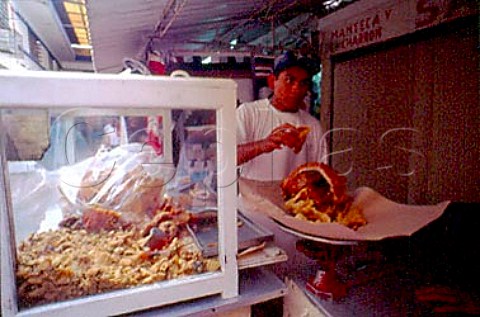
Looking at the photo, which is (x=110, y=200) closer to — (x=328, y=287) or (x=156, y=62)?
(x=328, y=287)

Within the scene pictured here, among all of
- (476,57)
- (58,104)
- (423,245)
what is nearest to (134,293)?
(58,104)

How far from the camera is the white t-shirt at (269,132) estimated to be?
1.45 metres

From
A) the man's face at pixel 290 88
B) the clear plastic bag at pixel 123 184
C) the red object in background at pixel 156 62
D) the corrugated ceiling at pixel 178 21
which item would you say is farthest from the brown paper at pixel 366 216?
the red object in background at pixel 156 62

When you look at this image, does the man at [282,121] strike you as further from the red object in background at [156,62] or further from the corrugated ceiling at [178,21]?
the red object in background at [156,62]

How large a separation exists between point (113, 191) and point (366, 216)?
694 mm

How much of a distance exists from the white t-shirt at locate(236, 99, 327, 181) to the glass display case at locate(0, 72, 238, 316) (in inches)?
23.1

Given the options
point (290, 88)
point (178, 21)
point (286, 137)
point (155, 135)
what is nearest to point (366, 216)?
point (286, 137)

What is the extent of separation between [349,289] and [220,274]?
0.36 m

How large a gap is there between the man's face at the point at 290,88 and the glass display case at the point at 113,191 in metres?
0.79

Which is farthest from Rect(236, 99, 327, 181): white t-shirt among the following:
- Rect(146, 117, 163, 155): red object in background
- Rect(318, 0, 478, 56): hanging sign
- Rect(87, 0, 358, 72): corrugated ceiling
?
Rect(318, 0, 478, 56): hanging sign

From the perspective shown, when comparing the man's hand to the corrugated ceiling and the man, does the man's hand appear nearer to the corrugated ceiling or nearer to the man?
the man

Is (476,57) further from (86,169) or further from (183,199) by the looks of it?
(86,169)

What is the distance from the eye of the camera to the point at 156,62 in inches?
106

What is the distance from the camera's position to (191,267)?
0.78 meters
